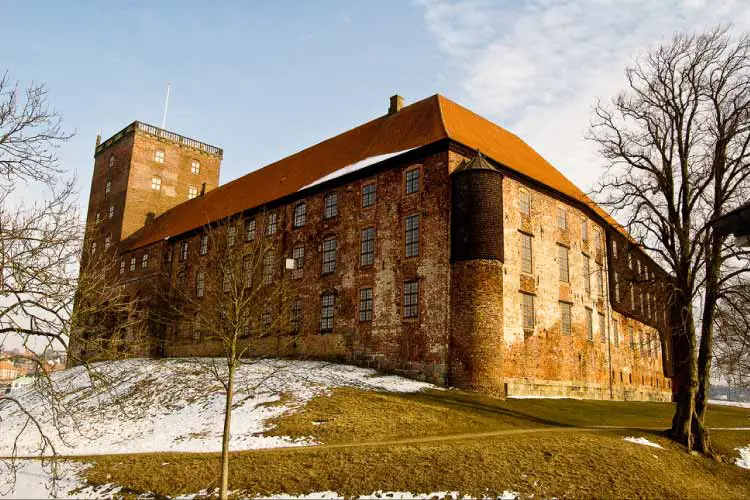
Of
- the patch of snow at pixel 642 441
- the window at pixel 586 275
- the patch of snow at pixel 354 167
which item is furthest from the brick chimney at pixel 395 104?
the patch of snow at pixel 642 441

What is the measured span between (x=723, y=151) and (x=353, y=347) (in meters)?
17.8

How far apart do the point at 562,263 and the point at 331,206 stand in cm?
1269

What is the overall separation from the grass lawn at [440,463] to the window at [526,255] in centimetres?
1001

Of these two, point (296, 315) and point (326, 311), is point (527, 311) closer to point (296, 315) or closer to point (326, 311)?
point (326, 311)

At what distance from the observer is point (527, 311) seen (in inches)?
1102

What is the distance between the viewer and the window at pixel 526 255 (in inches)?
1128

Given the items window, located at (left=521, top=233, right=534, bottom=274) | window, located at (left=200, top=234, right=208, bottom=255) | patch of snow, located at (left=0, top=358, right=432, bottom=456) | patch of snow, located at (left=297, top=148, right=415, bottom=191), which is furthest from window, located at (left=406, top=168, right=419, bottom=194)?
window, located at (left=200, top=234, right=208, bottom=255)

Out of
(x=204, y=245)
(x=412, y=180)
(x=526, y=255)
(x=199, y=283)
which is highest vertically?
(x=412, y=180)

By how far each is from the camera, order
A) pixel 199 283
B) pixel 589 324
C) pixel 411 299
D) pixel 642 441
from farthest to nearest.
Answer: pixel 199 283 → pixel 589 324 → pixel 411 299 → pixel 642 441

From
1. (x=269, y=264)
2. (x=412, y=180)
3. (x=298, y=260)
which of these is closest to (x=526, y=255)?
(x=412, y=180)

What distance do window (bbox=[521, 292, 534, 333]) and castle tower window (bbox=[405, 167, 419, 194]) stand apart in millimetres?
7075

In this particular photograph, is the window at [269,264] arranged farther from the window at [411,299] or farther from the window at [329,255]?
the window at [411,299]

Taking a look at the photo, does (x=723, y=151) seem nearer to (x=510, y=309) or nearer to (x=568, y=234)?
(x=510, y=309)

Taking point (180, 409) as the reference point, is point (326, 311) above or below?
above
